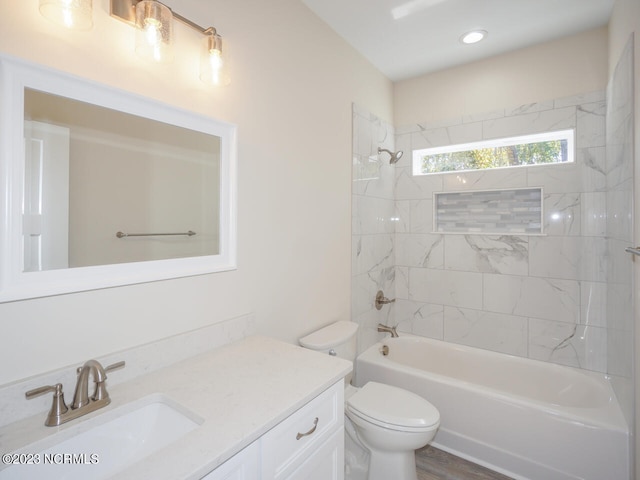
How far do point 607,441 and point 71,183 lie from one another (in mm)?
2603

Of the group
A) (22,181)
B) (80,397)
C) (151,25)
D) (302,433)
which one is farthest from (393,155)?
(80,397)

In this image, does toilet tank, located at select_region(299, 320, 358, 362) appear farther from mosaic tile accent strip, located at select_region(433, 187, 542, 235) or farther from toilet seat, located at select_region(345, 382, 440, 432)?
mosaic tile accent strip, located at select_region(433, 187, 542, 235)

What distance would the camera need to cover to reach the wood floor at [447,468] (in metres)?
1.89

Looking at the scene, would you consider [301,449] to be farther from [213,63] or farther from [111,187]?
[213,63]

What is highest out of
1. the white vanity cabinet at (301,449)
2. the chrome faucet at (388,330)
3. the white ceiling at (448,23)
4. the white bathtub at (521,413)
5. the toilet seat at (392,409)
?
the white ceiling at (448,23)

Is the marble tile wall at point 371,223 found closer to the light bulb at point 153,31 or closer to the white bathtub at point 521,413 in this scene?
the white bathtub at point 521,413

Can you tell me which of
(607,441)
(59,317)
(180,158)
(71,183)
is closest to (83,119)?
(71,183)

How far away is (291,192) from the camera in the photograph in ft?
5.98

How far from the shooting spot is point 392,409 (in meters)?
1.68

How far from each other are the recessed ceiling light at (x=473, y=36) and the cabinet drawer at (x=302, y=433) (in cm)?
238

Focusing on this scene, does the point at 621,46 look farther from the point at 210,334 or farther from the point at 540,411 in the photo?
the point at 210,334

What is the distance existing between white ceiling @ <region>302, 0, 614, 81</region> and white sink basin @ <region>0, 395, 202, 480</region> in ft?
7.14

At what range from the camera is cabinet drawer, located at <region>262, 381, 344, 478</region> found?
0.91 meters

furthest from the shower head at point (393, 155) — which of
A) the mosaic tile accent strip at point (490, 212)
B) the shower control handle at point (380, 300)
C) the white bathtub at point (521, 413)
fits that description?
the white bathtub at point (521, 413)
